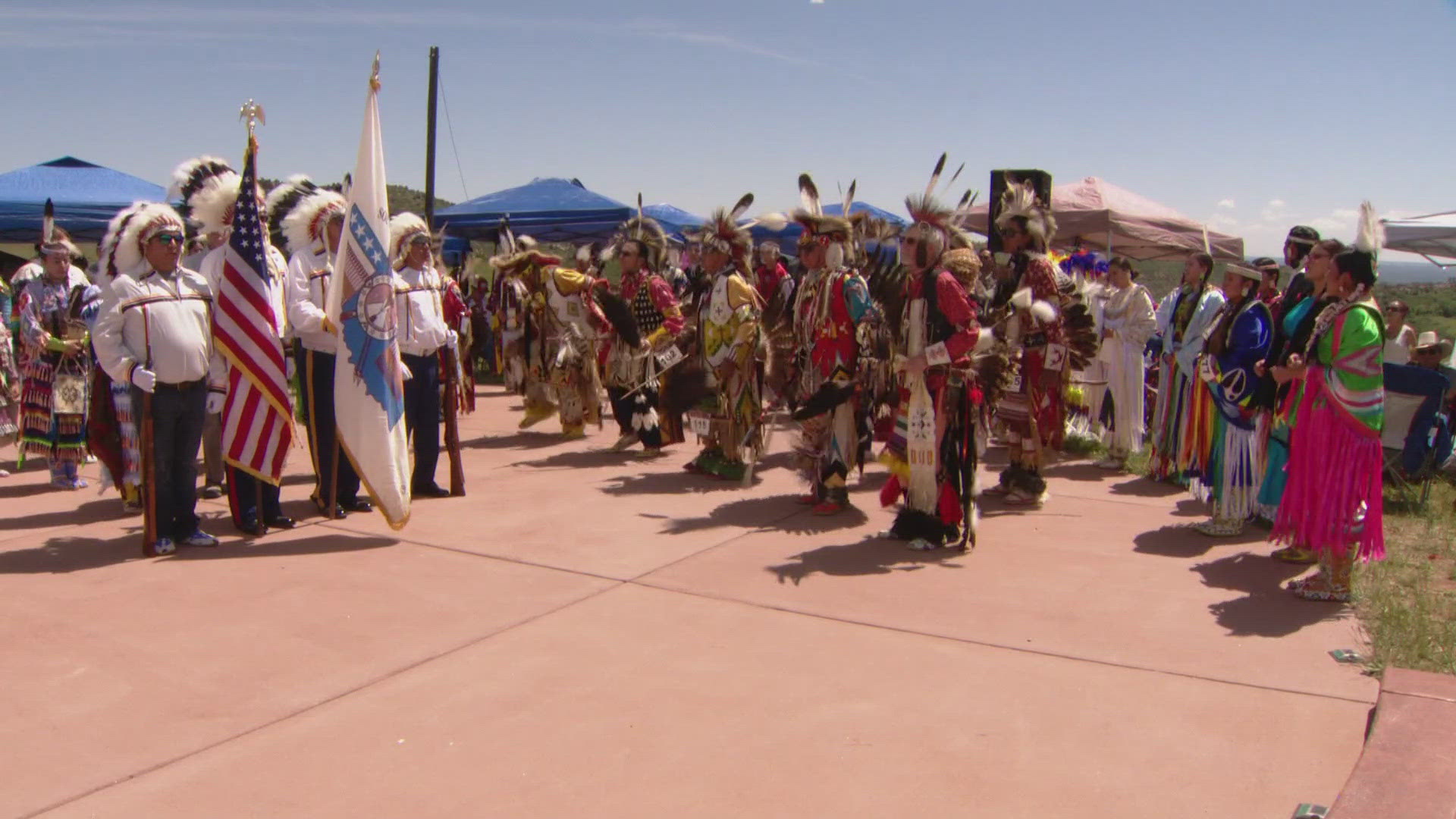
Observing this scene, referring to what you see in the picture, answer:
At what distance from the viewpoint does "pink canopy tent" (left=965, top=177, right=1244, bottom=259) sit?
39.6 feet

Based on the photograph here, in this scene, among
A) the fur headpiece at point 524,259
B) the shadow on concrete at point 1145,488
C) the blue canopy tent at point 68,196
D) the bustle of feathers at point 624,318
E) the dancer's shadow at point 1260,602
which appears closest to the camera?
the dancer's shadow at point 1260,602

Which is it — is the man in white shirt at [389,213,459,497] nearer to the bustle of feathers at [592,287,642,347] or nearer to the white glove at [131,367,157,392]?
the white glove at [131,367,157,392]

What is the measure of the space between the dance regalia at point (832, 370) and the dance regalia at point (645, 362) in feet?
5.93

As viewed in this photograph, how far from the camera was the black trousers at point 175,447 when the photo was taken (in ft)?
17.8

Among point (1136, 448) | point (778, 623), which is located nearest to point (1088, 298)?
point (1136, 448)

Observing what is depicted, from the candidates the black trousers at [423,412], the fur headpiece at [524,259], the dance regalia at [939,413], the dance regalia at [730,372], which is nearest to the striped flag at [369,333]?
the black trousers at [423,412]

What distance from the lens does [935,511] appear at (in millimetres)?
5840

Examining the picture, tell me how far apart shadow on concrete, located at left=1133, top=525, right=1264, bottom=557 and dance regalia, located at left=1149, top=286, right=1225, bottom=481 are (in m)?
0.51

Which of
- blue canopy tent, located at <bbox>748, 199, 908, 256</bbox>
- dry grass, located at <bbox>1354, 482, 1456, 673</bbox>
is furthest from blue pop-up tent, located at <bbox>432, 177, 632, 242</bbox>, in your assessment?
dry grass, located at <bbox>1354, 482, 1456, 673</bbox>

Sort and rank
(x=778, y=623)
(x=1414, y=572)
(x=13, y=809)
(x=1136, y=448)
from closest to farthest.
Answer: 1. (x=13, y=809)
2. (x=778, y=623)
3. (x=1414, y=572)
4. (x=1136, y=448)

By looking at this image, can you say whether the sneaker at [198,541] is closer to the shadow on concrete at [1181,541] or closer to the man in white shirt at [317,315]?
the man in white shirt at [317,315]

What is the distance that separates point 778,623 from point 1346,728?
6.90ft

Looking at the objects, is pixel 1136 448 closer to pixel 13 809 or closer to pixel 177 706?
pixel 177 706

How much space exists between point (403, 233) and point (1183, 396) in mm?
5224
